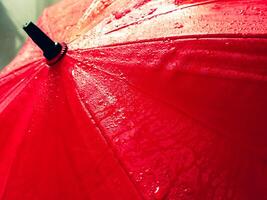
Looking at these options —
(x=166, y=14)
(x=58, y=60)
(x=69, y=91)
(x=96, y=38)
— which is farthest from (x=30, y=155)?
(x=166, y=14)

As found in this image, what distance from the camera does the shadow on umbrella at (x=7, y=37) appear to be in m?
5.45

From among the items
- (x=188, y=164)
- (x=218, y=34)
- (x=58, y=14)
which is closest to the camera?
(x=188, y=164)

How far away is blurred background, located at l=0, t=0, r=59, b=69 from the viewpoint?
18.1 ft

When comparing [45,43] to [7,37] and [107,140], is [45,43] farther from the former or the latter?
[7,37]

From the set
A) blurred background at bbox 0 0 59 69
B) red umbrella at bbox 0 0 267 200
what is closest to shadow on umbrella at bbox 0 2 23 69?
blurred background at bbox 0 0 59 69

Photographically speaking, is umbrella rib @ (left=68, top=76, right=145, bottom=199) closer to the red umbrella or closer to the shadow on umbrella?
the red umbrella

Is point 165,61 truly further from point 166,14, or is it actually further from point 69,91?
point 69,91

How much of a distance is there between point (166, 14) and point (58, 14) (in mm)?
895

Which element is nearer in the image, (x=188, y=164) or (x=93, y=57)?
(x=188, y=164)

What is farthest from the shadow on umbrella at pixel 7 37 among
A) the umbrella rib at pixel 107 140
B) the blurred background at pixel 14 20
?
the umbrella rib at pixel 107 140

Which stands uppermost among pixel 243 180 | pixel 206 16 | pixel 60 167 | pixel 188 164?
pixel 206 16

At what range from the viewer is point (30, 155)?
196 cm

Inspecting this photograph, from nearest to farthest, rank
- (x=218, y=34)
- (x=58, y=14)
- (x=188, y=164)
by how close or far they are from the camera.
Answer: (x=188, y=164), (x=218, y=34), (x=58, y=14)

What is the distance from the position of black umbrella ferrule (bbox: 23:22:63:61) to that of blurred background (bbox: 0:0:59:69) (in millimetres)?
3533
